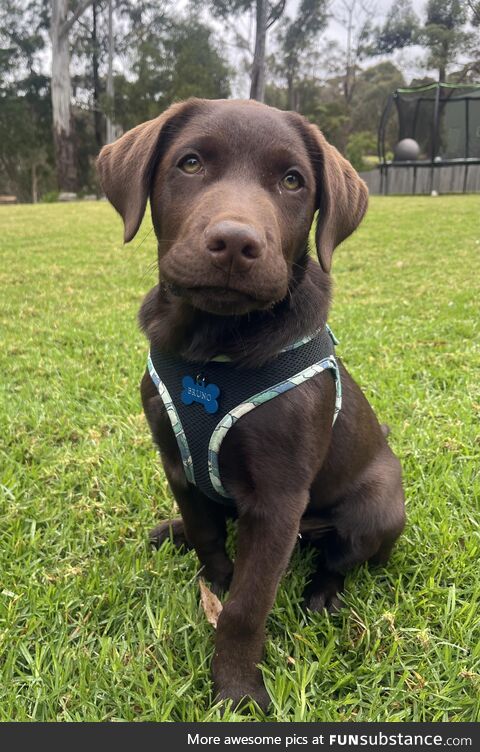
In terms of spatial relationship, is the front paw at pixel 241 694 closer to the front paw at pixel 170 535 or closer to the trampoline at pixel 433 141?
the front paw at pixel 170 535

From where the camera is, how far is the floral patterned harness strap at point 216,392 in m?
1.71

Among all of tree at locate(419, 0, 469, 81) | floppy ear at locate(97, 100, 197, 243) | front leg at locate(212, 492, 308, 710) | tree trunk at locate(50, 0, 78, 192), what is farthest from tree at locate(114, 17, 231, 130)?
front leg at locate(212, 492, 308, 710)

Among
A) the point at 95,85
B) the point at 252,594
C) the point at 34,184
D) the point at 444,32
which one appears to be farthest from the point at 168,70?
the point at 252,594

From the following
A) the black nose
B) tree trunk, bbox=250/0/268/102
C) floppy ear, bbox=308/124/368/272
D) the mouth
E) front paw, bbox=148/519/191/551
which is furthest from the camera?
tree trunk, bbox=250/0/268/102

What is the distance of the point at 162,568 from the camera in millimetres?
2146

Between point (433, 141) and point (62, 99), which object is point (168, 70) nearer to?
point (62, 99)

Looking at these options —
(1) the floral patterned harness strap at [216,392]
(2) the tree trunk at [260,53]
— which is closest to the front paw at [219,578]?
(1) the floral patterned harness strap at [216,392]

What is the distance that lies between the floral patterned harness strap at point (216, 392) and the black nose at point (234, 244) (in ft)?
1.22

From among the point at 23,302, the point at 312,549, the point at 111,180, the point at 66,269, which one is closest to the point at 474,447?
the point at 312,549

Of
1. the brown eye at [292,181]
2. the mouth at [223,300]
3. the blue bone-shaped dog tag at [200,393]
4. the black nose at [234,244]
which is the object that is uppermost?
the brown eye at [292,181]

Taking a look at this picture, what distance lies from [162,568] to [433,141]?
876 inches

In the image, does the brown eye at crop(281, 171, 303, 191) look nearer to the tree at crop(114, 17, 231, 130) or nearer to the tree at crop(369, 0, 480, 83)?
the tree at crop(114, 17, 231, 130)

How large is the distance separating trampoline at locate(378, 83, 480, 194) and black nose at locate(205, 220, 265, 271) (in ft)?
69.7

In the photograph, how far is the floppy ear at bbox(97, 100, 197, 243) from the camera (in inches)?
73.0
